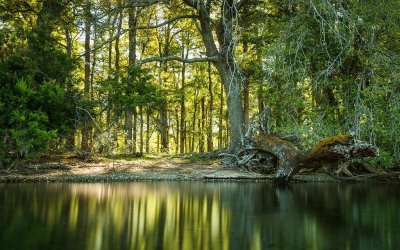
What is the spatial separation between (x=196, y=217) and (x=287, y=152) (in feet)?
18.3

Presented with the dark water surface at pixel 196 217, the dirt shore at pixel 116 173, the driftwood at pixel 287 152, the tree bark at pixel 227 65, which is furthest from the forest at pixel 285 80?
the dark water surface at pixel 196 217

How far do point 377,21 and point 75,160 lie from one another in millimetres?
10684

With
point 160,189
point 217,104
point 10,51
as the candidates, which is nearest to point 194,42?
point 217,104

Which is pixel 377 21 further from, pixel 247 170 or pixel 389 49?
pixel 247 170

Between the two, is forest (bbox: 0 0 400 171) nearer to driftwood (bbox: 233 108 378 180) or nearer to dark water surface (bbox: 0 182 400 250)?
driftwood (bbox: 233 108 378 180)

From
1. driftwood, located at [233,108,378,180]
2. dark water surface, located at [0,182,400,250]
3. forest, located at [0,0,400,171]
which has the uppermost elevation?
forest, located at [0,0,400,171]

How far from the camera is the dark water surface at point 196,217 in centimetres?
461

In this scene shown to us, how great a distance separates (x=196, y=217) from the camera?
6262mm

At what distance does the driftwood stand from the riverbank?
50 cm

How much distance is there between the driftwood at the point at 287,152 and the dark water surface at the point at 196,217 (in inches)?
34.1

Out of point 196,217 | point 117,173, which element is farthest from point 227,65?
point 196,217

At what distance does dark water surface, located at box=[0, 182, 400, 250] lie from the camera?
461 cm

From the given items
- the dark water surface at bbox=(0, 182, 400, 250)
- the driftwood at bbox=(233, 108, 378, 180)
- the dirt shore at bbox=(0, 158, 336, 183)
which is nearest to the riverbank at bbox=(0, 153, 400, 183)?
the dirt shore at bbox=(0, 158, 336, 183)

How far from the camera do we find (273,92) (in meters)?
12.9
